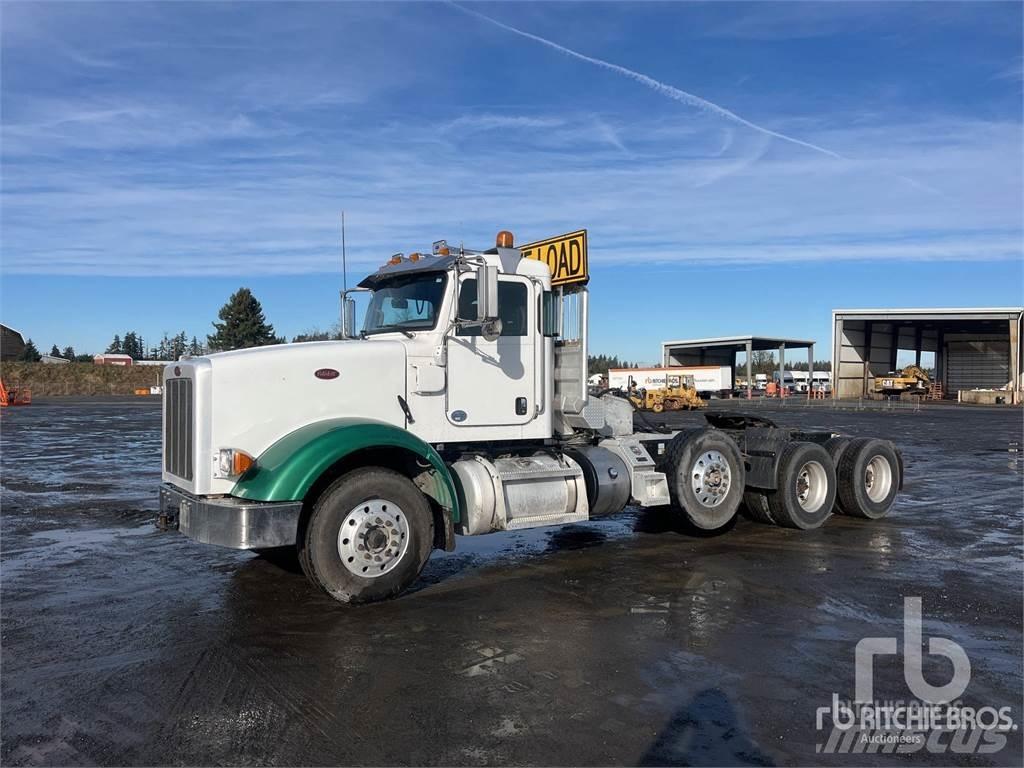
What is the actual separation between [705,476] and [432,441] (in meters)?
3.48

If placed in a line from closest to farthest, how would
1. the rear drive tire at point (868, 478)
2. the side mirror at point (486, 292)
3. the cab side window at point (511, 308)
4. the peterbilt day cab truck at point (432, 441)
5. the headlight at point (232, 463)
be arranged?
the headlight at point (232, 463)
the peterbilt day cab truck at point (432, 441)
the side mirror at point (486, 292)
the cab side window at point (511, 308)
the rear drive tire at point (868, 478)

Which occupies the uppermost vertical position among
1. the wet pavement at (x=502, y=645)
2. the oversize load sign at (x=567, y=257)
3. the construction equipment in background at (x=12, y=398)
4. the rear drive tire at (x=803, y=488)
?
the oversize load sign at (x=567, y=257)

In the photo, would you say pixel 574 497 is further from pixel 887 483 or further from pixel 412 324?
pixel 887 483

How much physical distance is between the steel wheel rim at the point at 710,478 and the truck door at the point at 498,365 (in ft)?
7.36

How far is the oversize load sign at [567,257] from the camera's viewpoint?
28.0ft

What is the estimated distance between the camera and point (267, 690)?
4.90 metres

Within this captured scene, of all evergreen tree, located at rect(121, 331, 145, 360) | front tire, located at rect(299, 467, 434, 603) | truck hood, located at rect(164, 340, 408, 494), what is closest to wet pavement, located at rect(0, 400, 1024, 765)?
front tire, located at rect(299, 467, 434, 603)

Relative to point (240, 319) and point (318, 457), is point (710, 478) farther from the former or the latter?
point (240, 319)

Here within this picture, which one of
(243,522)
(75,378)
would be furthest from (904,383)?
(75,378)

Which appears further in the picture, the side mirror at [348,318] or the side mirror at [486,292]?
the side mirror at [348,318]

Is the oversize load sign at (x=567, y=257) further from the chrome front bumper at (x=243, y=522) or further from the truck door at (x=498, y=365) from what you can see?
the chrome front bumper at (x=243, y=522)

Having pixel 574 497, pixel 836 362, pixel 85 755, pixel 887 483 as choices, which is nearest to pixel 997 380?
pixel 836 362

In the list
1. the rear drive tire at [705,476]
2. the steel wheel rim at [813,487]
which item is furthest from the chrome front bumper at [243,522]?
the steel wheel rim at [813,487]

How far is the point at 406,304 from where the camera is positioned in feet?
26.1
